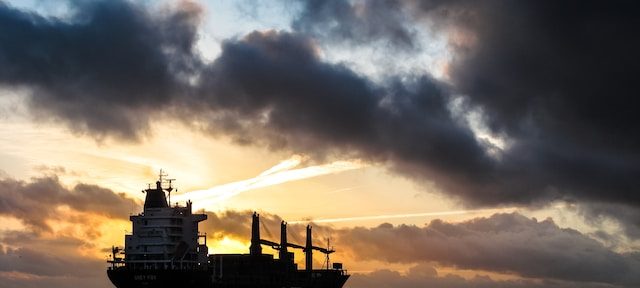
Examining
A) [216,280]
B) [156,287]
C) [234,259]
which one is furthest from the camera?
[234,259]

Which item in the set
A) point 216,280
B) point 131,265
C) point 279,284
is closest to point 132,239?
point 131,265

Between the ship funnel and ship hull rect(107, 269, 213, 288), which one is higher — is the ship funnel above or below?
above

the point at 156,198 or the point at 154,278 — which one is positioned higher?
the point at 156,198

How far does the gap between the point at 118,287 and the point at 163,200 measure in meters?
17.0

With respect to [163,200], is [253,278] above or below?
below

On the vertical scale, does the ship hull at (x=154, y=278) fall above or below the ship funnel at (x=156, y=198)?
below

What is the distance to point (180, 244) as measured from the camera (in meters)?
168

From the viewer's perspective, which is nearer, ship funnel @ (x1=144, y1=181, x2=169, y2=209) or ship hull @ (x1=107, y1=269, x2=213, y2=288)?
ship hull @ (x1=107, y1=269, x2=213, y2=288)

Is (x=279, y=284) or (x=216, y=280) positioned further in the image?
(x=279, y=284)

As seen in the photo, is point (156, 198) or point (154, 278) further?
point (156, 198)

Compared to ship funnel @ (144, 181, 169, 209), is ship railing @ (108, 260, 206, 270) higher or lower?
lower

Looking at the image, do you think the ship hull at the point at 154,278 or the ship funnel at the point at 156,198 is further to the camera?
the ship funnel at the point at 156,198

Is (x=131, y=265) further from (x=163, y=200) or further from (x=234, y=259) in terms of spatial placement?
(x=234, y=259)

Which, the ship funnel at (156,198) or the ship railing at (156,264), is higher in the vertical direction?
the ship funnel at (156,198)
